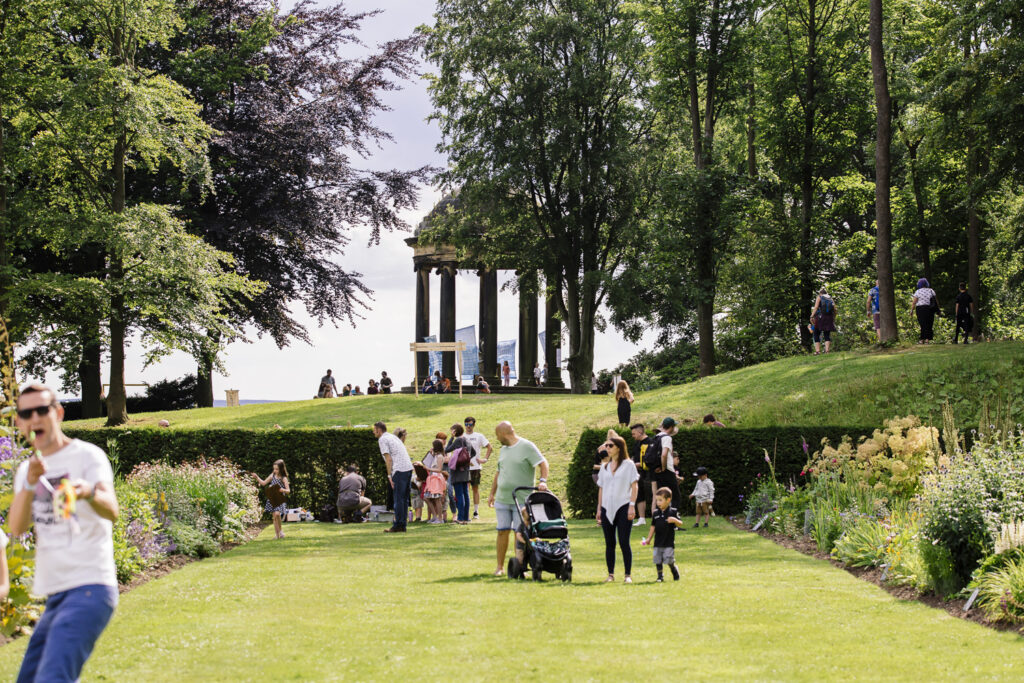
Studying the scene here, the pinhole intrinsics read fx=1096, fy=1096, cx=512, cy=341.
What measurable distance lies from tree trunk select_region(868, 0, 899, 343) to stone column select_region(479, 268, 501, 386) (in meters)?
24.8

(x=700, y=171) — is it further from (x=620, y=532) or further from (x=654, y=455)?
(x=620, y=532)

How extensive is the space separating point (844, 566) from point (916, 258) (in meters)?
33.8

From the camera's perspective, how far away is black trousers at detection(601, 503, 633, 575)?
1248 centimetres

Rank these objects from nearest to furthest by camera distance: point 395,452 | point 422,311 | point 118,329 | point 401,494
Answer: point 395,452 → point 401,494 → point 118,329 → point 422,311

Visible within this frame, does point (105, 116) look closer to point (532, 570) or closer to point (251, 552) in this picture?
point (251, 552)

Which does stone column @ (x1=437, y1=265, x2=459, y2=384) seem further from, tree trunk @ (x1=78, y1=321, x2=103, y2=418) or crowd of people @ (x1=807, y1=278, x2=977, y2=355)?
crowd of people @ (x1=807, y1=278, x2=977, y2=355)

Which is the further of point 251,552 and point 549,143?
point 549,143

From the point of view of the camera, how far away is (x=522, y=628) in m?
9.45

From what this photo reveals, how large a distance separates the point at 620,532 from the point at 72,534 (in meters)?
8.01

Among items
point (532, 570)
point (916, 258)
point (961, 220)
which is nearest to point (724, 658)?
point (532, 570)

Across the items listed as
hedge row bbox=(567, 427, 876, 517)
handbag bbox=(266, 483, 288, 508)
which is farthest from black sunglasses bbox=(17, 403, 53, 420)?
hedge row bbox=(567, 427, 876, 517)

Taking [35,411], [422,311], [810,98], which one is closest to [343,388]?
[422,311]

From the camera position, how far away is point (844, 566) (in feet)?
46.4

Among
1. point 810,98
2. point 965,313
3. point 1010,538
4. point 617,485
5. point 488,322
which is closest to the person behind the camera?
point 1010,538
